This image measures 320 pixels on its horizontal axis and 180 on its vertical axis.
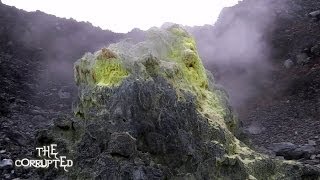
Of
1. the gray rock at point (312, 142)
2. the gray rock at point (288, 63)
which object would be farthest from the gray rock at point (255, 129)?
the gray rock at point (288, 63)

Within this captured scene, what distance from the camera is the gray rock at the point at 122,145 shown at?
8.58 m

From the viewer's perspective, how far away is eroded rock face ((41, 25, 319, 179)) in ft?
28.6

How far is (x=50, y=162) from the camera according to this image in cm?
982

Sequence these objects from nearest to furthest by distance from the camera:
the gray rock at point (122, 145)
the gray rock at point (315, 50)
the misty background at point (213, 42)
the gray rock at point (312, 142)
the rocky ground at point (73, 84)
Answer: the gray rock at point (122, 145)
the rocky ground at point (73, 84)
the gray rock at point (312, 142)
the gray rock at point (315, 50)
the misty background at point (213, 42)

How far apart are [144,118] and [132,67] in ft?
4.21

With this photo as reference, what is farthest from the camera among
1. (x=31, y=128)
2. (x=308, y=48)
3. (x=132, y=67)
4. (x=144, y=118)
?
(x=308, y=48)

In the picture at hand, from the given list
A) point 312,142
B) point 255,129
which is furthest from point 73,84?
point 312,142

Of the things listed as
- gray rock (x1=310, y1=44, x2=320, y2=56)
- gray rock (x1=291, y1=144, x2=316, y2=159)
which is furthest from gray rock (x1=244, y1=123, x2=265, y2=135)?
gray rock (x1=310, y1=44, x2=320, y2=56)

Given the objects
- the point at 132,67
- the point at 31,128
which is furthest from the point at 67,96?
the point at 132,67

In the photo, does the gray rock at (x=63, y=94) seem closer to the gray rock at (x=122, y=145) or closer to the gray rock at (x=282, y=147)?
the gray rock at (x=282, y=147)

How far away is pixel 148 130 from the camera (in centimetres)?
951

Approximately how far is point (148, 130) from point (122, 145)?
102 centimetres

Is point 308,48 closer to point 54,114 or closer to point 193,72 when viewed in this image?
point 54,114

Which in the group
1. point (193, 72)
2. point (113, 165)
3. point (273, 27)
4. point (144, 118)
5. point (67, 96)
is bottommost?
point (113, 165)
